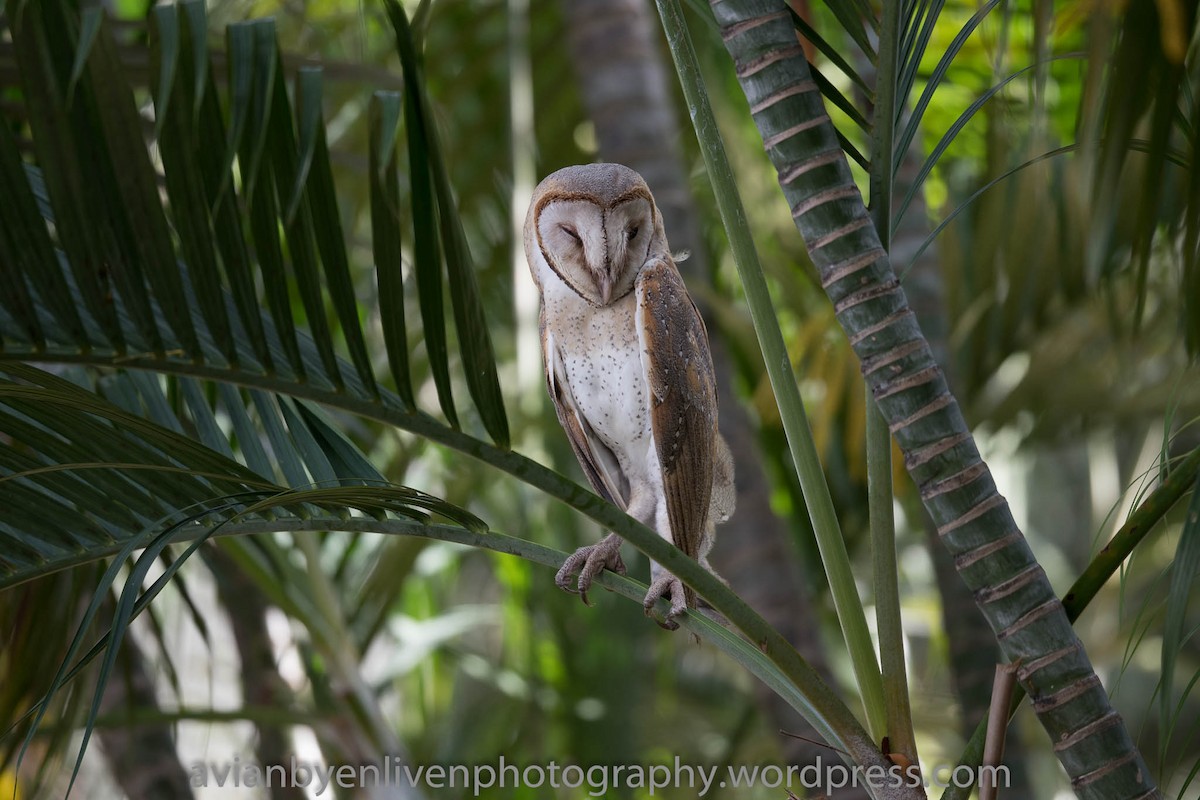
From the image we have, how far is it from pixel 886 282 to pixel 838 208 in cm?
8

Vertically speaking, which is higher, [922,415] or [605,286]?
[605,286]

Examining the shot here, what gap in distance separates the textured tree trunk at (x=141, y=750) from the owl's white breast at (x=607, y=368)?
1209mm

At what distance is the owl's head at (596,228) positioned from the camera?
3.88 ft

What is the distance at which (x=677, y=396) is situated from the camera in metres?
1.32

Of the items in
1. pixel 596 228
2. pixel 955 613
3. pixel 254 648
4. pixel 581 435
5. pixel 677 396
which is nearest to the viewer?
pixel 596 228

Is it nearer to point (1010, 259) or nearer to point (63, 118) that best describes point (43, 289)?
point (63, 118)

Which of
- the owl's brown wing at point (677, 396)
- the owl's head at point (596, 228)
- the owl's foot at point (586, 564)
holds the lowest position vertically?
the owl's foot at point (586, 564)

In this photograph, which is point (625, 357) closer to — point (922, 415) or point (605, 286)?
point (605, 286)

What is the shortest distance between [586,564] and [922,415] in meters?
0.43

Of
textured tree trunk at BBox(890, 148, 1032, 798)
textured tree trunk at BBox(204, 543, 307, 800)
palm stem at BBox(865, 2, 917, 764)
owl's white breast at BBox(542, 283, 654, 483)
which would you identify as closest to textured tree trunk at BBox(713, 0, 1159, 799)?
palm stem at BBox(865, 2, 917, 764)

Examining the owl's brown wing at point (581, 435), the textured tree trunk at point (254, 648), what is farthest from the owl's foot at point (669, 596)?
the textured tree trunk at point (254, 648)

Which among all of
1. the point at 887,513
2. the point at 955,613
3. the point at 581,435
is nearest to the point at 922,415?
the point at 887,513

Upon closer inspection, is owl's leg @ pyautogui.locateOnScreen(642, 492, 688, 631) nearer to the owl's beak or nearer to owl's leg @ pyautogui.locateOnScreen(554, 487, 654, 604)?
owl's leg @ pyautogui.locateOnScreen(554, 487, 654, 604)

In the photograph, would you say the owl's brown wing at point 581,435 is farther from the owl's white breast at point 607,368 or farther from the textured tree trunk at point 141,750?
the textured tree trunk at point 141,750
